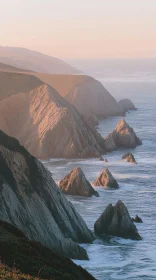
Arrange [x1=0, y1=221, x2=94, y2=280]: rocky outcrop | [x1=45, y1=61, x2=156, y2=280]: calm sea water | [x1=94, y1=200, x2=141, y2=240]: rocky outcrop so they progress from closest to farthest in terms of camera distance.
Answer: [x1=0, y1=221, x2=94, y2=280]: rocky outcrop < [x1=45, y1=61, x2=156, y2=280]: calm sea water < [x1=94, y1=200, x2=141, y2=240]: rocky outcrop

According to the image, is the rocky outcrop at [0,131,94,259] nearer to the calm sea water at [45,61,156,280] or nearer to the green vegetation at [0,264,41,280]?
the calm sea water at [45,61,156,280]

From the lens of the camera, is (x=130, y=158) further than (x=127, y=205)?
Yes

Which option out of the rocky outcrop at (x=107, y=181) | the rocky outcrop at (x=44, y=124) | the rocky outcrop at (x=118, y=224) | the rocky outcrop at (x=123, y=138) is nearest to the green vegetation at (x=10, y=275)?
the rocky outcrop at (x=118, y=224)

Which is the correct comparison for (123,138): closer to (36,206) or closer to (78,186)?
(78,186)

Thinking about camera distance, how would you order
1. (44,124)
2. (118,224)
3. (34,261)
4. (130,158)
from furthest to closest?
(44,124), (130,158), (118,224), (34,261)

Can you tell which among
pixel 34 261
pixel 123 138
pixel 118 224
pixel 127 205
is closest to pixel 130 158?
pixel 123 138

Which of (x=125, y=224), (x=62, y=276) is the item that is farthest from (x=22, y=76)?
(x=62, y=276)

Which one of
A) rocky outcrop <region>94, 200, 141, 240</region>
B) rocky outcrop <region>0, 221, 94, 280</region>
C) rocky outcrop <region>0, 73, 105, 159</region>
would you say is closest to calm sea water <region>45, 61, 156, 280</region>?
rocky outcrop <region>94, 200, 141, 240</region>
